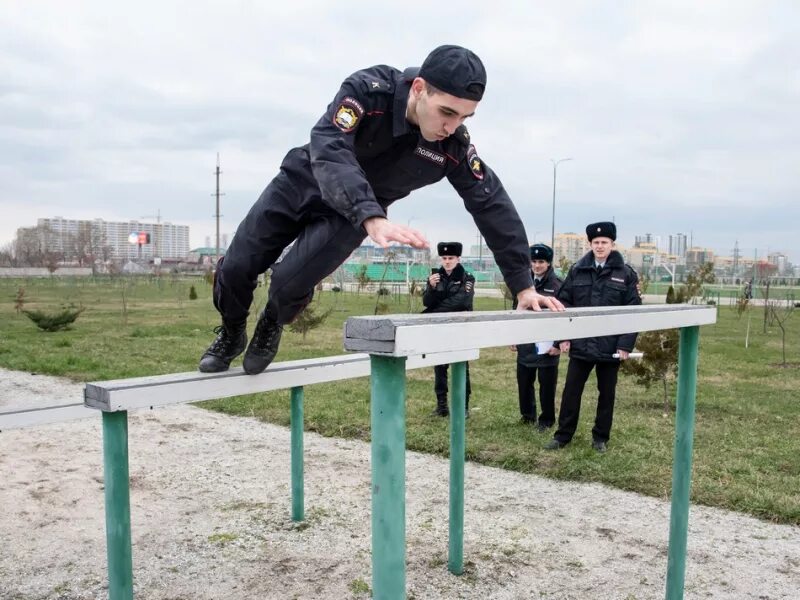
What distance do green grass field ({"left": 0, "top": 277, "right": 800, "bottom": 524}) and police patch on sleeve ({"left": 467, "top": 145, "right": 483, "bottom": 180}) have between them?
2843 millimetres

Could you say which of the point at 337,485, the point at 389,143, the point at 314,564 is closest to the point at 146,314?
the point at 337,485

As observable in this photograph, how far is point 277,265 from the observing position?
243 centimetres

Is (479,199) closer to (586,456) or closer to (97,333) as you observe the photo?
(586,456)

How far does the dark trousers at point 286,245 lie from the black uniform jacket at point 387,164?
0.25ft

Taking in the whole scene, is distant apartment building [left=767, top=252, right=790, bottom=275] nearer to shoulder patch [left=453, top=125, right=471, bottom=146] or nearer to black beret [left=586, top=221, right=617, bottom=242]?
black beret [left=586, top=221, right=617, bottom=242]

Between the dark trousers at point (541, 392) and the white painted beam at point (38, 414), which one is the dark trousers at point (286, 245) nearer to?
the white painted beam at point (38, 414)

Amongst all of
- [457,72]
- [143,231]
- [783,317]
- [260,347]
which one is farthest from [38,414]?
[143,231]

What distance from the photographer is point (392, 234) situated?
1.54 m

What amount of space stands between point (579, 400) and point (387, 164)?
11.9ft

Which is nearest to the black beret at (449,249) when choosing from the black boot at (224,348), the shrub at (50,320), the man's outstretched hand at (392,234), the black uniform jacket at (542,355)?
the black uniform jacket at (542,355)

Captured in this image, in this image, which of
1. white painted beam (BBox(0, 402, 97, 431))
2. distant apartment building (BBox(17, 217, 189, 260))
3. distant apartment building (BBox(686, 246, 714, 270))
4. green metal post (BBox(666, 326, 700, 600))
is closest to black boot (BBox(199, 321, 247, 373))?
white painted beam (BBox(0, 402, 97, 431))

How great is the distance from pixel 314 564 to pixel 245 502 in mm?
1052

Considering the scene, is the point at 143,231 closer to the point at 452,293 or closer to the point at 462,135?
the point at 452,293

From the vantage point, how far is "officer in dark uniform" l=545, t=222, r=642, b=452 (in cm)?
534
